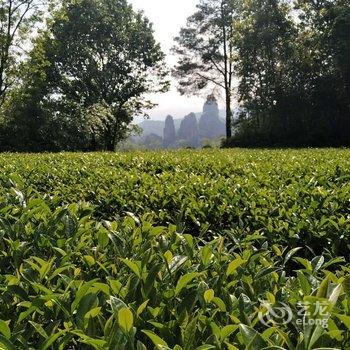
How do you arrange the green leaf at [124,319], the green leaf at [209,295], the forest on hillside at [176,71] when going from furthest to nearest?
1. the forest on hillside at [176,71]
2. the green leaf at [209,295]
3. the green leaf at [124,319]

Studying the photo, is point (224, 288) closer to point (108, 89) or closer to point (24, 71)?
point (24, 71)

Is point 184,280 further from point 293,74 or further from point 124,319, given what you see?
point 293,74

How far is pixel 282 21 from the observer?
136 feet

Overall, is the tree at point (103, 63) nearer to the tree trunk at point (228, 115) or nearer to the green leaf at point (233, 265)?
the tree trunk at point (228, 115)

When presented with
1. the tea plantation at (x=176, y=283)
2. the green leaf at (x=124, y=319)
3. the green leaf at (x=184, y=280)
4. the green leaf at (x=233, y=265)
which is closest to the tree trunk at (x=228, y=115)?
the tea plantation at (x=176, y=283)

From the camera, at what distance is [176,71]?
156 ft

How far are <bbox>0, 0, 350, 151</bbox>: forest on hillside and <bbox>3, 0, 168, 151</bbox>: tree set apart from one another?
113 millimetres

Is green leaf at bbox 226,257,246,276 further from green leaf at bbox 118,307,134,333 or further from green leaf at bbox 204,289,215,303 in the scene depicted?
green leaf at bbox 118,307,134,333

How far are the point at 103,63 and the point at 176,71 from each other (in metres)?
8.42

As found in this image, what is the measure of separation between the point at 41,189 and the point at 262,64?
3866cm

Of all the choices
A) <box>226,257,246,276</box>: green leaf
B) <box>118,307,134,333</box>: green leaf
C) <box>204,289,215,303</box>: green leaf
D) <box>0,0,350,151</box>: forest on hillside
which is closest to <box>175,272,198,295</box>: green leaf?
<box>204,289,215,303</box>: green leaf

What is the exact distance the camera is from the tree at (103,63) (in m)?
44.8

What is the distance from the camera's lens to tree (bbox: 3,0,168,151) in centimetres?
4475

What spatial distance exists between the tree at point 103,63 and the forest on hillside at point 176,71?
0.11 meters
